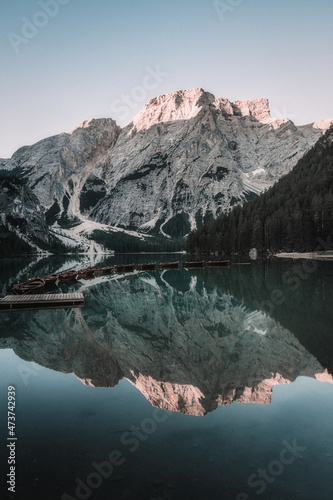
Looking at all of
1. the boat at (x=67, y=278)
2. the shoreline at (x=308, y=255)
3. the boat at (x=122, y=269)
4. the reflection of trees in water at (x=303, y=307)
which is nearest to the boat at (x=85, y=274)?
the boat at (x=67, y=278)

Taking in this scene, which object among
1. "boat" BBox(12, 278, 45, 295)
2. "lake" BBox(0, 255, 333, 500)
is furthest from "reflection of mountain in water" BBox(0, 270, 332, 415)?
"boat" BBox(12, 278, 45, 295)

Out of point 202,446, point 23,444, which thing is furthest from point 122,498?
point 23,444

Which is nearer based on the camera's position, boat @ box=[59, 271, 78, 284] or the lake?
the lake

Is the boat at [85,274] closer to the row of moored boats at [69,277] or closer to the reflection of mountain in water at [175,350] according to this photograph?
the row of moored boats at [69,277]

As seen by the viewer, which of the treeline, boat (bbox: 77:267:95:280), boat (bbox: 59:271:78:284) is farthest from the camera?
the treeline

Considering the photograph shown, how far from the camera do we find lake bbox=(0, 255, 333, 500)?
8.66 meters

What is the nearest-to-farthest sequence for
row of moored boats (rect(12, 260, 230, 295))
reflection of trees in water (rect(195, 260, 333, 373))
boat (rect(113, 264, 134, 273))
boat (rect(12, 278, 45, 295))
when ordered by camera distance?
reflection of trees in water (rect(195, 260, 333, 373))
boat (rect(12, 278, 45, 295))
row of moored boats (rect(12, 260, 230, 295))
boat (rect(113, 264, 134, 273))

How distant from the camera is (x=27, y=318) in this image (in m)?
31.4

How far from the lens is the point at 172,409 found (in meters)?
12.8

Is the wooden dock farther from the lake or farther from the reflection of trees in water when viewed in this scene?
the reflection of trees in water

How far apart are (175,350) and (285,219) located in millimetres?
127777

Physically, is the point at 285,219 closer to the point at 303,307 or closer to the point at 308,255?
the point at 308,255

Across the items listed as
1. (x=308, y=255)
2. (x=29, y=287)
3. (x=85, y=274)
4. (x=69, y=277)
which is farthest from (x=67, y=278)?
(x=308, y=255)

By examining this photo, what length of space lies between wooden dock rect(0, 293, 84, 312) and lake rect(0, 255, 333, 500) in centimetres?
905
